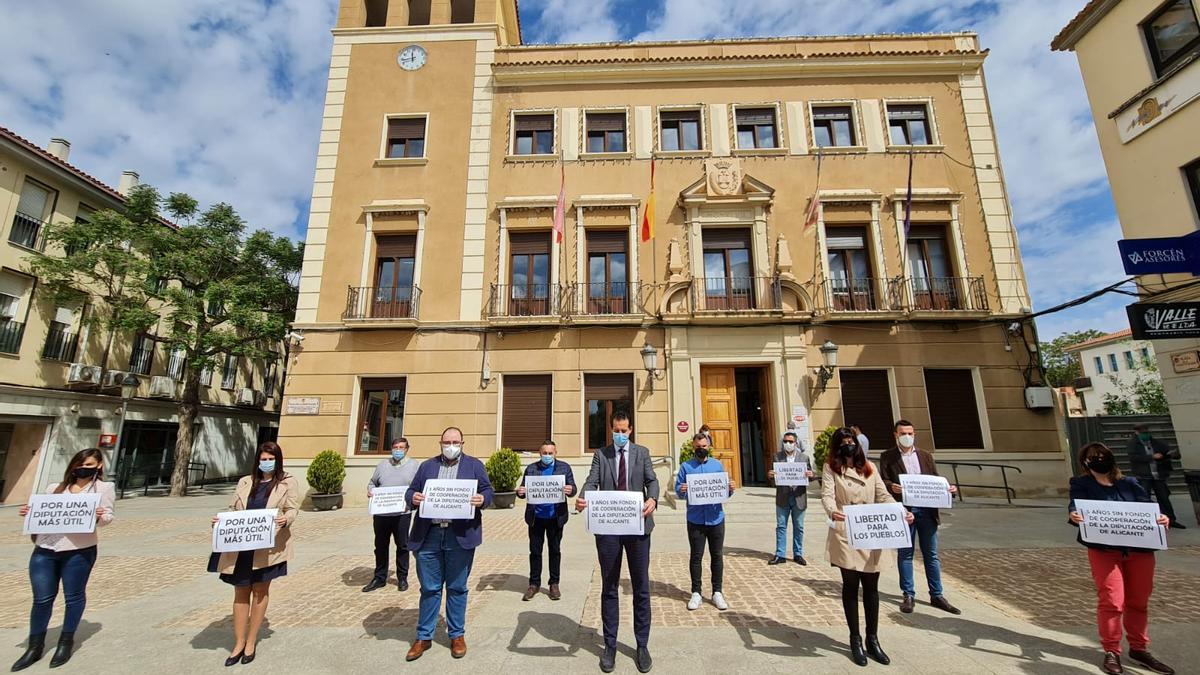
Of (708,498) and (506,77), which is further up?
(506,77)

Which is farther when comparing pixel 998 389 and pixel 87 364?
pixel 87 364

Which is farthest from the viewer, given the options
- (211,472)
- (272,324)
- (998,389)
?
(211,472)

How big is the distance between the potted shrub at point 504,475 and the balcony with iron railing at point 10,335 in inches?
681

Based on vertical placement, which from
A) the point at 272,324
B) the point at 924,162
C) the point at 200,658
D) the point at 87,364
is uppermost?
the point at 924,162

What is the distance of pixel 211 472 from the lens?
25016 millimetres

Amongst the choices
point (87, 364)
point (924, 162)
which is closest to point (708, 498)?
point (924, 162)

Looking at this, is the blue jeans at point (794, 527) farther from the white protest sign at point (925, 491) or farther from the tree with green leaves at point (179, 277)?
the tree with green leaves at point (179, 277)

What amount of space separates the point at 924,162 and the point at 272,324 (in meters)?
22.6

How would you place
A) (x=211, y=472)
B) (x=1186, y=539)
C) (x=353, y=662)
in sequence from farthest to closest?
1. (x=211, y=472)
2. (x=1186, y=539)
3. (x=353, y=662)

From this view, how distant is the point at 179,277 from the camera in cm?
1858

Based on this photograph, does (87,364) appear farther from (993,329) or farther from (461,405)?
(993,329)

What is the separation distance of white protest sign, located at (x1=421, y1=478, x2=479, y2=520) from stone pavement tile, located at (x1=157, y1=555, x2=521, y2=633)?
1.55 meters

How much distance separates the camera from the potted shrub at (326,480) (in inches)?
495

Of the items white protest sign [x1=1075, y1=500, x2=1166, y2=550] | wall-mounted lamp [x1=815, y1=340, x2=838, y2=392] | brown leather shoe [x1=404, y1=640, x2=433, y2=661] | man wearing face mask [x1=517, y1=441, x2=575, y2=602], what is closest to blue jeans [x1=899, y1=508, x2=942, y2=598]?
white protest sign [x1=1075, y1=500, x2=1166, y2=550]
